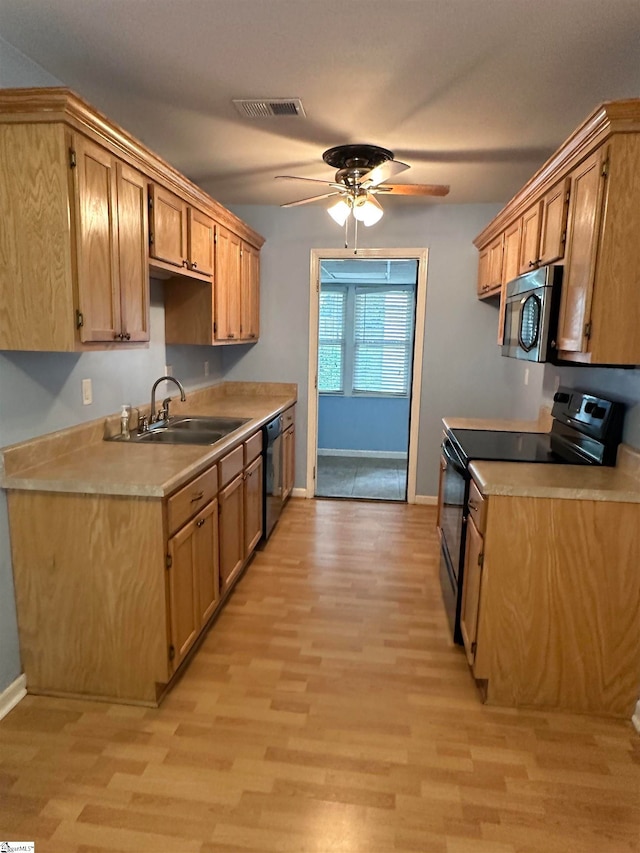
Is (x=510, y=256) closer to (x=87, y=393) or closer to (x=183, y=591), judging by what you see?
(x=87, y=393)

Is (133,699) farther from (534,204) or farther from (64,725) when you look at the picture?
(534,204)

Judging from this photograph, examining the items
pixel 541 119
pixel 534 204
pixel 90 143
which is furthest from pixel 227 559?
pixel 541 119

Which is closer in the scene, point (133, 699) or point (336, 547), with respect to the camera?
point (133, 699)

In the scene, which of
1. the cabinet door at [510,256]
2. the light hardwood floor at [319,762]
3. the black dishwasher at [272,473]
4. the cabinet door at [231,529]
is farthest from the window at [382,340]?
the light hardwood floor at [319,762]

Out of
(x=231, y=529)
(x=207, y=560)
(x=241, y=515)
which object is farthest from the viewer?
(x=241, y=515)

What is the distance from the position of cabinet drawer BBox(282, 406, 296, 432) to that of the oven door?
1474 mm

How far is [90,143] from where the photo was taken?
1.98 meters

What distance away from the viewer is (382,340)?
6.70m

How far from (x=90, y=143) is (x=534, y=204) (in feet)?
6.80

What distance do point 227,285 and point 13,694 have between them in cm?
265

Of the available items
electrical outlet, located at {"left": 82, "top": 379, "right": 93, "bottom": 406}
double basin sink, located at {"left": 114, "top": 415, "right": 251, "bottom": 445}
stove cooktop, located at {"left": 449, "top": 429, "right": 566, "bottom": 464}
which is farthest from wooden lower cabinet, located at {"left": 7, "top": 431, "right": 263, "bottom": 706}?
stove cooktop, located at {"left": 449, "top": 429, "right": 566, "bottom": 464}

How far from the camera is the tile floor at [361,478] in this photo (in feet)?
16.9

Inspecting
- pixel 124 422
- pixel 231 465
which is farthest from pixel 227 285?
pixel 231 465

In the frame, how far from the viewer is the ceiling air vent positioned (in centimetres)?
243
